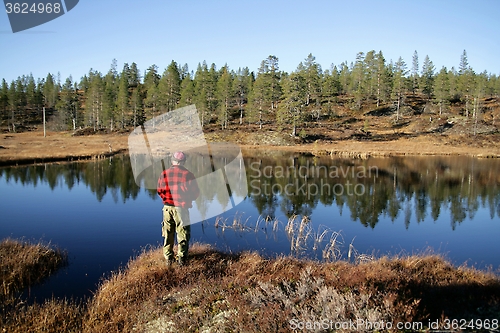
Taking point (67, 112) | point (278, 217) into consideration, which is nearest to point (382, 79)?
point (278, 217)

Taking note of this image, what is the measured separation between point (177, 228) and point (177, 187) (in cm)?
105

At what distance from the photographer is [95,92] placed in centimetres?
8488

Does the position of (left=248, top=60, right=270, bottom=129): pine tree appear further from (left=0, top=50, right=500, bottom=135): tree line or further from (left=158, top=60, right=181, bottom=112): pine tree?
(left=158, top=60, right=181, bottom=112): pine tree

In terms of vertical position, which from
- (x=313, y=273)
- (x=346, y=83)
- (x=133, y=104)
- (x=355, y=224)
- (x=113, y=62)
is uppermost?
(x=113, y=62)

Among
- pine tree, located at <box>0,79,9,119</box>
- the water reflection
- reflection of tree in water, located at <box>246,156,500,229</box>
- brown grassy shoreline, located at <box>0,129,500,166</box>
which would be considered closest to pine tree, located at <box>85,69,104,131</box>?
brown grassy shoreline, located at <box>0,129,500,166</box>

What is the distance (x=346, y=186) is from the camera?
26.2 m

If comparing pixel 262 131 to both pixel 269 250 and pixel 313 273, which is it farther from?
pixel 313 273

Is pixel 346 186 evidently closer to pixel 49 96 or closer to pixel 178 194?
pixel 178 194

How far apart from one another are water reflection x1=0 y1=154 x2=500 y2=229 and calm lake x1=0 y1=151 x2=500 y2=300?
94 millimetres

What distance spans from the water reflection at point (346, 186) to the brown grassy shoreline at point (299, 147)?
6571 mm

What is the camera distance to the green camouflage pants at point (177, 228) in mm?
8141

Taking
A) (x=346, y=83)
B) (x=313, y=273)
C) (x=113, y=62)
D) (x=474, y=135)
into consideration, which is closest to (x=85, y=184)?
(x=313, y=273)

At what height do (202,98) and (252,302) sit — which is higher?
(202,98)

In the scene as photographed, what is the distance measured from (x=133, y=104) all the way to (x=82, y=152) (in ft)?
108
